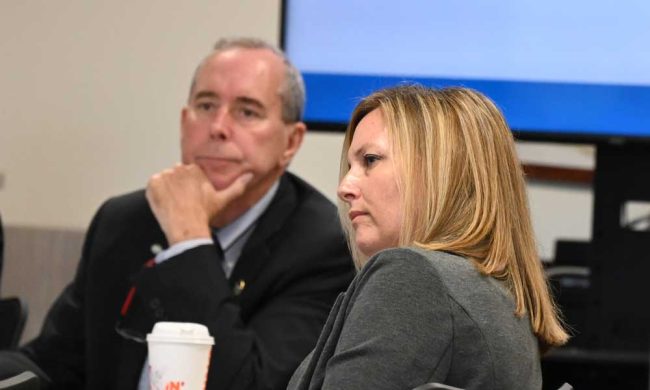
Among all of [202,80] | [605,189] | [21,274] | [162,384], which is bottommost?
[21,274]

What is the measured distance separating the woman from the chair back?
993 millimetres

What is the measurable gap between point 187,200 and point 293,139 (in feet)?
1.15

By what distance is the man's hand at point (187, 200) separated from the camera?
8.35 ft

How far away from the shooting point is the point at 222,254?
2.69 metres

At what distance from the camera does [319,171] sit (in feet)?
11.7

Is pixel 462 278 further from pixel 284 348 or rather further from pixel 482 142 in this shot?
pixel 284 348

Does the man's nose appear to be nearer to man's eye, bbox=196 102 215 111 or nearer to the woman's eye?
man's eye, bbox=196 102 215 111

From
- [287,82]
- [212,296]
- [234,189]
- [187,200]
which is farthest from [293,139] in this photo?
[212,296]

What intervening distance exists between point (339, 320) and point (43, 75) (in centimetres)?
236

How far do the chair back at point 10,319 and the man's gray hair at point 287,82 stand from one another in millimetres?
633

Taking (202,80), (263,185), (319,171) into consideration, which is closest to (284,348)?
(263,185)

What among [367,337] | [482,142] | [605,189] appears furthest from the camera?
[605,189]

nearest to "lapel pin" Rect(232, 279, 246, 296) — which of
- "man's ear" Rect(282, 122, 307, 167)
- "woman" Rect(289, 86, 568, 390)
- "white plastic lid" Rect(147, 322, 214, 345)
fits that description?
"man's ear" Rect(282, 122, 307, 167)

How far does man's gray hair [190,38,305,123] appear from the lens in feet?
9.17
